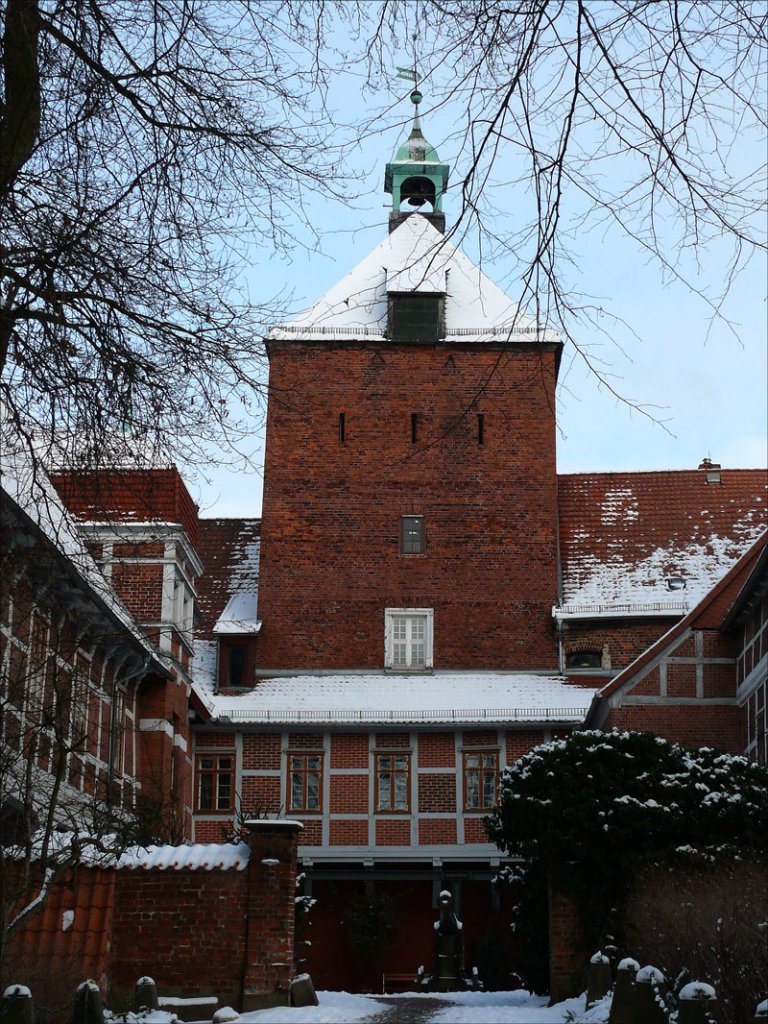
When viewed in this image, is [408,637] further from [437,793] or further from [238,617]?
[437,793]

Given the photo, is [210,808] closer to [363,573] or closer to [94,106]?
[363,573]

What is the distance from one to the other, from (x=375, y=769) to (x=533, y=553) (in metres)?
6.06

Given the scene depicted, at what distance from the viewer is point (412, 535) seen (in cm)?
3388

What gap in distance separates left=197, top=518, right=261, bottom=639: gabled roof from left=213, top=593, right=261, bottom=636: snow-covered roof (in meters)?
0.09

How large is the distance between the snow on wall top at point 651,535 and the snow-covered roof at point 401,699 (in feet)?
6.80

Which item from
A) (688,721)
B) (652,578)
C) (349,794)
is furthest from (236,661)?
(688,721)

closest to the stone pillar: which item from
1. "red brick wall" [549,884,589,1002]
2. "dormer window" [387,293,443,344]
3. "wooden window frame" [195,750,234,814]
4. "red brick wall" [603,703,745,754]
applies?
"red brick wall" [549,884,589,1002]

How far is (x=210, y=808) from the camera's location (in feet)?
104

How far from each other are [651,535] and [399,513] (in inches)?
228

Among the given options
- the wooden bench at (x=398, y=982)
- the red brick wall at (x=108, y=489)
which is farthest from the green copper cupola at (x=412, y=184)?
the red brick wall at (x=108, y=489)

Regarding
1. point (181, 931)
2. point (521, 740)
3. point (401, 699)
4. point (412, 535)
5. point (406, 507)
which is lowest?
point (181, 931)

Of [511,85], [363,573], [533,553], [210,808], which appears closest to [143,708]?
[210,808]

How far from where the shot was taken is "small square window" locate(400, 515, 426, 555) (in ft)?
111

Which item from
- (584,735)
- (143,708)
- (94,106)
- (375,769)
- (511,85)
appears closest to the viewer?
(511,85)
